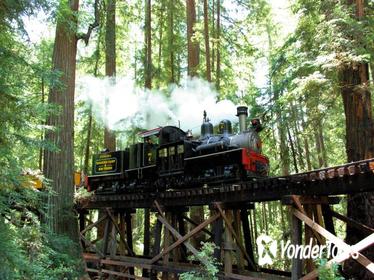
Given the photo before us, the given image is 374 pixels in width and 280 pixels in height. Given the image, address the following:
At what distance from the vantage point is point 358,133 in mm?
8359

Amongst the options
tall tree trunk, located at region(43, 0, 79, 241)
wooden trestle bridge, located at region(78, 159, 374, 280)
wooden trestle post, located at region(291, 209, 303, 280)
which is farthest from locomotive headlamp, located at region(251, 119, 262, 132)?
tall tree trunk, located at region(43, 0, 79, 241)

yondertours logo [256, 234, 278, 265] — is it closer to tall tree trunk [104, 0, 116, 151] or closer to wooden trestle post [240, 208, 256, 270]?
wooden trestle post [240, 208, 256, 270]

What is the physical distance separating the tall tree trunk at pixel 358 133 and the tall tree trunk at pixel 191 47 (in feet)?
19.9

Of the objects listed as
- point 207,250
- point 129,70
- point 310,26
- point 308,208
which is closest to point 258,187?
point 308,208

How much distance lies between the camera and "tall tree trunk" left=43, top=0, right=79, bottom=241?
A: 32.1 feet

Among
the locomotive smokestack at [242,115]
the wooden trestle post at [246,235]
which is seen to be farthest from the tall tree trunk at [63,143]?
the locomotive smokestack at [242,115]

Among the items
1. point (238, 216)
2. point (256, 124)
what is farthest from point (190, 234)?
point (256, 124)

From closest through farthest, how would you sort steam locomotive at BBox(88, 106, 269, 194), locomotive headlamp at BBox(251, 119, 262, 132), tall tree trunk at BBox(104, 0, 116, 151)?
steam locomotive at BBox(88, 106, 269, 194), locomotive headlamp at BBox(251, 119, 262, 132), tall tree trunk at BBox(104, 0, 116, 151)

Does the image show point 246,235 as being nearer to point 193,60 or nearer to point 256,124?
point 256,124

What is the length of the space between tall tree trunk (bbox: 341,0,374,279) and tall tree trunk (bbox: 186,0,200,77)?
608 cm

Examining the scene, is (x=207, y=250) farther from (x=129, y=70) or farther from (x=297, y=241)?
(x=129, y=70)

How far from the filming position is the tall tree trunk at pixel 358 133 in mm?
8102

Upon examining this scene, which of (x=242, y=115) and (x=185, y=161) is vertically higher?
(x=242, y=115)

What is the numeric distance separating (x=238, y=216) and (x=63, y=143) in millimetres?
4740
